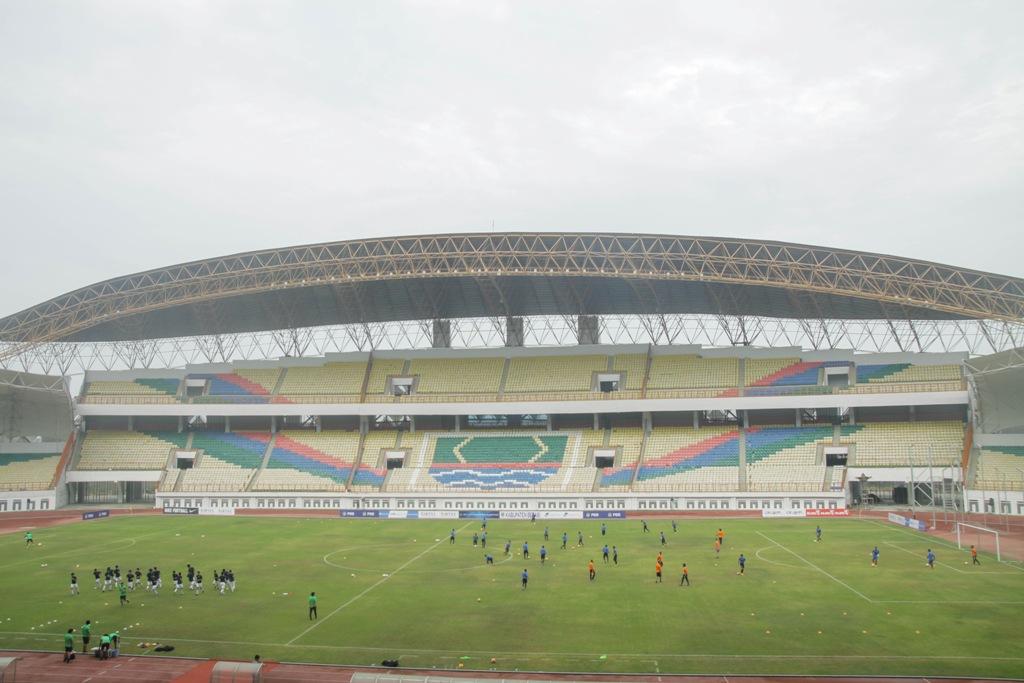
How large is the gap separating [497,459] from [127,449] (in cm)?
3769

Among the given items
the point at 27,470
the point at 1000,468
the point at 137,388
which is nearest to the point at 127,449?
the point at 27,470

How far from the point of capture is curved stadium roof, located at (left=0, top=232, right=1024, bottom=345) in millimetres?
55541

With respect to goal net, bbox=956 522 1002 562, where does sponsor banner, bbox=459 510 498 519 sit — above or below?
below

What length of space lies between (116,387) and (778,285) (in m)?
68.6

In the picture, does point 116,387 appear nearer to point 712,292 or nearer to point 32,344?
point 32,344

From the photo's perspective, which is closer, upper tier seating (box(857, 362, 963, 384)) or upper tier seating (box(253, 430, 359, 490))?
upper tier seating (box(857, 362, 963, 384))

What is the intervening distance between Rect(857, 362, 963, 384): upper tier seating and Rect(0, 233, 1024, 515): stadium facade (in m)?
0.24

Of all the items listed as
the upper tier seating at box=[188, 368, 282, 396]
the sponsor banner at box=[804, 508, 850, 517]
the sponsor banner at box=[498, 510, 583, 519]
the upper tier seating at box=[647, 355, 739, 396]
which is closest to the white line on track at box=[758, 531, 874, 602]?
the sponsor banner at box=[804, 508, 850, 517]

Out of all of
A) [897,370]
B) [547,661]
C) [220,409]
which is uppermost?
[897,370]

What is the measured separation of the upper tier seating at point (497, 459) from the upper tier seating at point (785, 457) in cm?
1414

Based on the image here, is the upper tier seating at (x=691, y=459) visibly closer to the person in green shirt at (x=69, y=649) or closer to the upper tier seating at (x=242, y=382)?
the upper tier seating at (x=242, y=382)

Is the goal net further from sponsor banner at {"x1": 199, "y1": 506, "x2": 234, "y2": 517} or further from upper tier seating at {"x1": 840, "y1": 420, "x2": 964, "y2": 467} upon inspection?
sponsor banner at {"x1": 199, "y1": 506, "x2": 234, "y2": 517}

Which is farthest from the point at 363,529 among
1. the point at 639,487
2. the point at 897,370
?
the point at 897,370

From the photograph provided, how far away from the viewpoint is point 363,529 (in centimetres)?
5347
